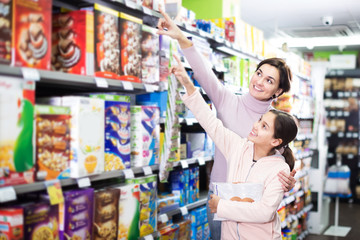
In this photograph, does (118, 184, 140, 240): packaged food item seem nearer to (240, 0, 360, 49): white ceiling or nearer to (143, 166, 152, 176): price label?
(143, 166, 152, 176): price label


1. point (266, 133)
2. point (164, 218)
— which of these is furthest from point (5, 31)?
point (164, 218)

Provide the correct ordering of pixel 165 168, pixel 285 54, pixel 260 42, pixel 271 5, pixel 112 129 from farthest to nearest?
pixel 271 5 → pixel 285 54 → pixel 260 42 → pixel 165 168 → pixel 112 129

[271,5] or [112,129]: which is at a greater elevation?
[271,5]

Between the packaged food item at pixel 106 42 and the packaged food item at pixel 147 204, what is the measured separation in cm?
76

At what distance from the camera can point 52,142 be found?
215cm

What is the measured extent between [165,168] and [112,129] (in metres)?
0.64

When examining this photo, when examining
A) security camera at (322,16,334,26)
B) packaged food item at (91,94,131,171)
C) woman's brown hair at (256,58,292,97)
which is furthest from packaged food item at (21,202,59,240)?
security camera at (322,16,334,26)

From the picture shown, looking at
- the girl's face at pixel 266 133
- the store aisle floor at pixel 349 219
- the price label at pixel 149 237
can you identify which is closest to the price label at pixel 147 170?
the price label at pixel 149 237

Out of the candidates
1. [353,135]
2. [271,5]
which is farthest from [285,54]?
[353,135]

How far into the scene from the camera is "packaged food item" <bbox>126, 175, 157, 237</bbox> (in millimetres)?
2830

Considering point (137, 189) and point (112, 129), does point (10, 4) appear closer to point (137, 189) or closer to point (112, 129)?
point (112, 129)

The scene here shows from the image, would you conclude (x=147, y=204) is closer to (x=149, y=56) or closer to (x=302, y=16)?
(x=149, y=56)

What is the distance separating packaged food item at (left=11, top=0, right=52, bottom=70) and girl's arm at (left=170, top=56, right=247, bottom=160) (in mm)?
811

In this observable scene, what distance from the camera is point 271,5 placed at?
802 cm
